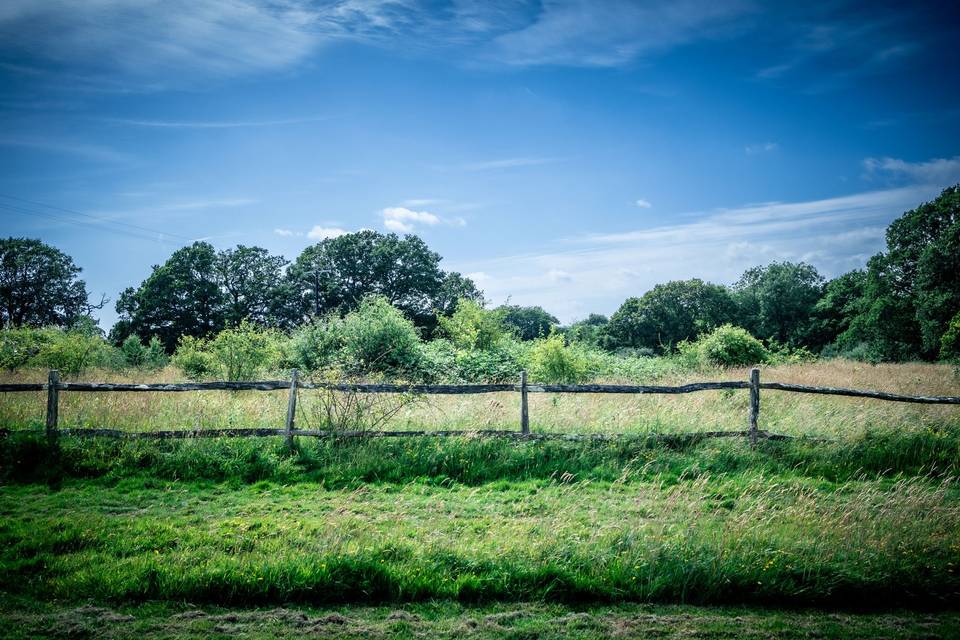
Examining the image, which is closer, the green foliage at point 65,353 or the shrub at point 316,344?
the green foliage at point 65,353

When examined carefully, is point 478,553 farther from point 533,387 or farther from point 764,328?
point 764,328

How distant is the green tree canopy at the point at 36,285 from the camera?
47.6 m

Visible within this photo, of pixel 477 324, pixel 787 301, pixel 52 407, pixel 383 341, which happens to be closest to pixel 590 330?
pixel 787 301

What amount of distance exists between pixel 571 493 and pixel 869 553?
12.1 feet

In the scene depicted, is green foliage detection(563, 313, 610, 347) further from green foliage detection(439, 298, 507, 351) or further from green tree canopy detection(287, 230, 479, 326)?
green tree canopy detection(287, 230, 479, 326)

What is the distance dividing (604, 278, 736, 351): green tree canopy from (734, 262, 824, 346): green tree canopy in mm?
3568

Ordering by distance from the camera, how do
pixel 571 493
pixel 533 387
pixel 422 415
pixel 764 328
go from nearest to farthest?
pixel 571 493 → pixel 533 387 → pixel 422 415 → pixel 764 328

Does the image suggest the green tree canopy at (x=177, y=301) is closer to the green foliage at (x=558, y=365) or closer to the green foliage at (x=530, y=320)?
the green foliage at (x=558, y=365)

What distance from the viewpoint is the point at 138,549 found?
544 cm

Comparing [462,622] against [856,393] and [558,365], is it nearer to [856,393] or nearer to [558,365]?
[856,393]

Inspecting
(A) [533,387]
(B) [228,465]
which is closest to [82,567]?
(B) [228,465]

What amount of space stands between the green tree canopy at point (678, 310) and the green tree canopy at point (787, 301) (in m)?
3.57

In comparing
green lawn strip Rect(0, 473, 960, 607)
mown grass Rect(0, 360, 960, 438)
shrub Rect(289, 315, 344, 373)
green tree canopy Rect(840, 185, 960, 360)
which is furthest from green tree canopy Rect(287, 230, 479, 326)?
green lawn strip Rect(0, 473, 960, 607)

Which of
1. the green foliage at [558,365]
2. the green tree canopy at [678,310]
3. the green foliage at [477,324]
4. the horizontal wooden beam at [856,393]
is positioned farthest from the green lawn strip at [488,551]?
the green tree canopy at [678,310]
